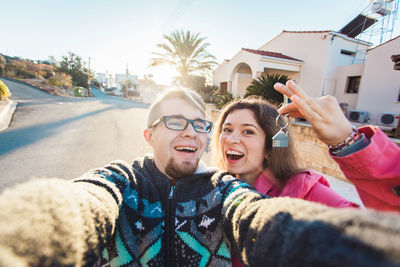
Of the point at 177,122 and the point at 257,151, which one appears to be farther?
the point at 257,151

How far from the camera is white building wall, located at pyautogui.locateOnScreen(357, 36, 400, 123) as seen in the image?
9.98 metres

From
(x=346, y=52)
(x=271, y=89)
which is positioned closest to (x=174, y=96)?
(x=271, y=89)

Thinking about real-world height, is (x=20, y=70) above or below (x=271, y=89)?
above

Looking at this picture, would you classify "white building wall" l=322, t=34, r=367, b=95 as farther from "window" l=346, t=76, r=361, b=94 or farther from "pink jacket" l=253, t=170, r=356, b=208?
"pink jacket" l=253, t=170, r=356, b=208

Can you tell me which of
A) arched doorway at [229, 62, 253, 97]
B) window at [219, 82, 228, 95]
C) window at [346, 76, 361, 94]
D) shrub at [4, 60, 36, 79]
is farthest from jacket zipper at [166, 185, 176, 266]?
shrub at [4, 60, 36, 79]

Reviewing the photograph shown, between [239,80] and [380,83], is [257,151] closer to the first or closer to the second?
[239,80]

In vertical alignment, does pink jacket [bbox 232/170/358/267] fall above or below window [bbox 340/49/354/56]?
below

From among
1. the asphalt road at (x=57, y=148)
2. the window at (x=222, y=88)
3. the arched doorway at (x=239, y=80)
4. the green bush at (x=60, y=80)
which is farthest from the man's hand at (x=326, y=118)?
the green bush at (x=60, y=80)

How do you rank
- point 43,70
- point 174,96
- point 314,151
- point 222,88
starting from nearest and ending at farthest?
point 174,96 → point 314,151 → point 222,88 → point 43,70

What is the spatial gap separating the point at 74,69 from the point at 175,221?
5238cm

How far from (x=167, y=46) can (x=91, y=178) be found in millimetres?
19669

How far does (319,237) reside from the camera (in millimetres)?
418

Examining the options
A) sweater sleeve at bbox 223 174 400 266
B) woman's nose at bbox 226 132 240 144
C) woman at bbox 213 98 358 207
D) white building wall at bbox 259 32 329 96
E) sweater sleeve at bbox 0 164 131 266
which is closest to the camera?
sweater sleeve at bbox 223 174 400 266

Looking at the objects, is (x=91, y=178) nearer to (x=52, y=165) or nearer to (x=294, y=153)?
(x=294, y=153)
